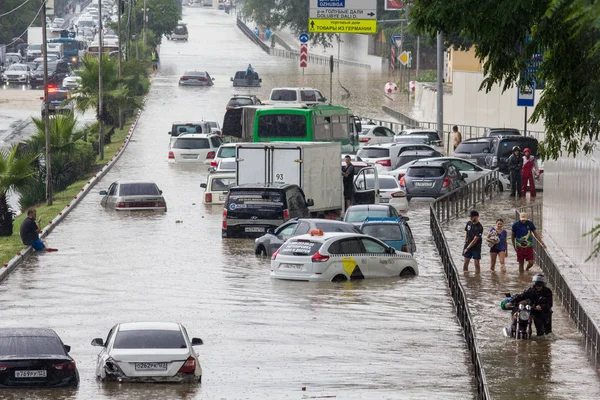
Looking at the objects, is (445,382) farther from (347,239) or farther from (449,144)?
(449,144)

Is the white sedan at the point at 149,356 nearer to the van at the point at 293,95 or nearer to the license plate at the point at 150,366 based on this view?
the license plate at the point at 150,366

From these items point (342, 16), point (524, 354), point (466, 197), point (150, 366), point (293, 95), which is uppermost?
point (342, 16)

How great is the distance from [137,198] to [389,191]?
761 centimetres

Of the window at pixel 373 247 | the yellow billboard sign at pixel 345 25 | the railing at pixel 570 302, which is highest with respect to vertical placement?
the yellow billboard sign at pixel 345 25

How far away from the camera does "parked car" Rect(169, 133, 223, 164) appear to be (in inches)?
2186

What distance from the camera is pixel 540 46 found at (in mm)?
15797

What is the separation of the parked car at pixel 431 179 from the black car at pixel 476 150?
6.54m

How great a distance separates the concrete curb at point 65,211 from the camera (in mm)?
31481

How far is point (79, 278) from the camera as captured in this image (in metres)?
30.4

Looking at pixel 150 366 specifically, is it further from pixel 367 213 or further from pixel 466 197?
pixel 466 197

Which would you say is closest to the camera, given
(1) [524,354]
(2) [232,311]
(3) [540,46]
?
(3) [540,46]

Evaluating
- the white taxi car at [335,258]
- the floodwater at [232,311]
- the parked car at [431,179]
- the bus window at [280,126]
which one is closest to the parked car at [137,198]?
the floodwater at [232,311]

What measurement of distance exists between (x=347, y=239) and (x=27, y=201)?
22014 millimetres

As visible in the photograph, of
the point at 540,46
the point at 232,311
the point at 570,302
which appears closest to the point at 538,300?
the point at 570,302
